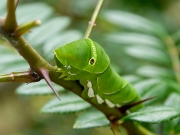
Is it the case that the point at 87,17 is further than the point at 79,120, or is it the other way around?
the point at 87,17

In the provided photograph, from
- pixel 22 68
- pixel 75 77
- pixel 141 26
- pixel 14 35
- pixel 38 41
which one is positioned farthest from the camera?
pixel 141 26

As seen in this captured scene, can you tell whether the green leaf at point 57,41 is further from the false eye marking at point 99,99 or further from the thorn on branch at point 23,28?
the thorn on branch at point 23,28

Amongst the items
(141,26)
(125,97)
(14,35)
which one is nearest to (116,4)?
(141,26)

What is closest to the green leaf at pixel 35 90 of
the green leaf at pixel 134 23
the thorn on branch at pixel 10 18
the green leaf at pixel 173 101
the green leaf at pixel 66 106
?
the green leaf at pixel 66 106

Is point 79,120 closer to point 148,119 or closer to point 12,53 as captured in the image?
point 148,119

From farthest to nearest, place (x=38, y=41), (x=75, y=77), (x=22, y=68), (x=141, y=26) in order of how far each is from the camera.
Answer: (x=141, y=26) → (x=38, y=41) → (x=22, y=68) → (x=75, y=77)

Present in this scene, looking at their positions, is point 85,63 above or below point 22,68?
above

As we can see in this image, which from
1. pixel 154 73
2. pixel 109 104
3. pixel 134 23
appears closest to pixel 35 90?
pixel 109 104
